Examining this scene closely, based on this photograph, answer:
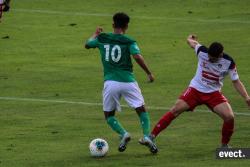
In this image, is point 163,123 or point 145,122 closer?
point 145,122

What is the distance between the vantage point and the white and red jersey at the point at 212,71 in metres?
17.0

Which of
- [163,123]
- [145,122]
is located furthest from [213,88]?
[145,122]

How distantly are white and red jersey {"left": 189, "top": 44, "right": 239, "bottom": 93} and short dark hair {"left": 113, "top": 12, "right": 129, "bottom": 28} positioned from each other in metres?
1.50

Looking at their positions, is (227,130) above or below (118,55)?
below

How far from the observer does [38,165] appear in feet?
53.5

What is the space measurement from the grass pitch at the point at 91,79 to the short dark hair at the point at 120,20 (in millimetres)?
2409

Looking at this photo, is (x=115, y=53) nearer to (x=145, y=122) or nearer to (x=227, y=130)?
(x=145, y=122)

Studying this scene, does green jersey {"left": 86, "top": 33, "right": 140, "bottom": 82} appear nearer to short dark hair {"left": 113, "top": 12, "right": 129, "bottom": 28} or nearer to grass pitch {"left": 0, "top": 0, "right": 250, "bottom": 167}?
short dark hair {"left": 113, "top": 12, "right": 129, "bottom": 28}

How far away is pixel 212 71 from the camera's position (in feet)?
56.0

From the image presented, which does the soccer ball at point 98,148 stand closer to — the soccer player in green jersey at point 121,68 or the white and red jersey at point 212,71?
the soccer player in green jersey at point 121,68

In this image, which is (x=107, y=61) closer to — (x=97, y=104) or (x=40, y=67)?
(x=97, y=104)

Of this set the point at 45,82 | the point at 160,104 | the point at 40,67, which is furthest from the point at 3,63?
the point at 160,104

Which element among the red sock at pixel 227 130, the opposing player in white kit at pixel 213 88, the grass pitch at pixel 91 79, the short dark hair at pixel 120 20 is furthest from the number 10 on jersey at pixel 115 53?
the red sock at pixel 227 130

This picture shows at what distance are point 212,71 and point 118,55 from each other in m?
1.77
